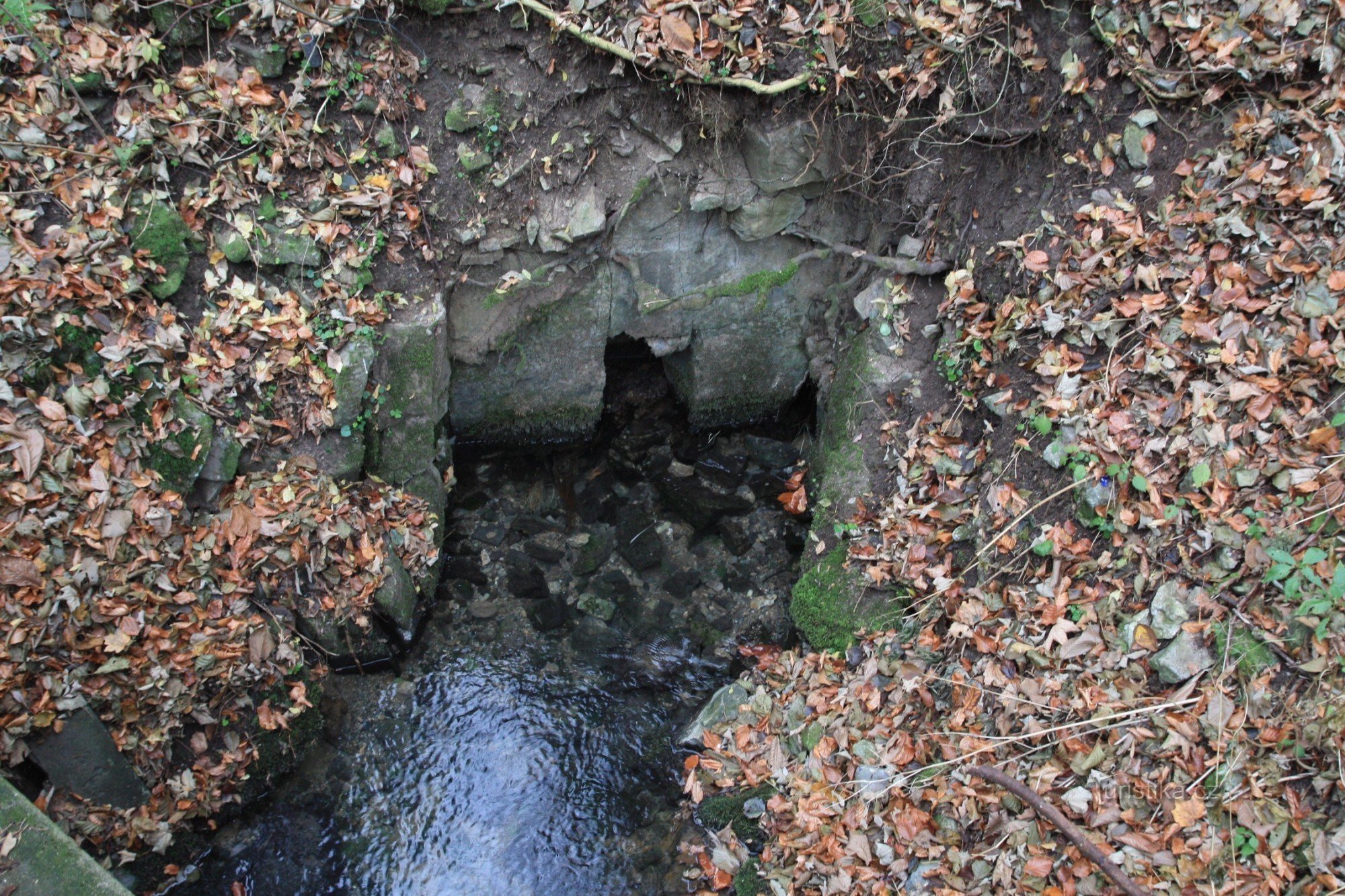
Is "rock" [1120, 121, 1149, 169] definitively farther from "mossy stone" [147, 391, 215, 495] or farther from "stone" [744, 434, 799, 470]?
"mossy stone" [147, 391, 215, 495]

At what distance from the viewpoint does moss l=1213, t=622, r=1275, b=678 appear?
9.98 feet

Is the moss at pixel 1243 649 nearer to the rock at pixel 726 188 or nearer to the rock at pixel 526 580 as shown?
the rock at pixel 726 188

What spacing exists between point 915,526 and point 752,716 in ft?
4.92

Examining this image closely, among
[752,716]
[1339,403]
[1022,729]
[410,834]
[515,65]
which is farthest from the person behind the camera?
[515,65]

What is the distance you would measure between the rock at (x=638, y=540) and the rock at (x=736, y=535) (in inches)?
19.2

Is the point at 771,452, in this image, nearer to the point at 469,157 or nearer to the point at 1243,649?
the point at 469,157

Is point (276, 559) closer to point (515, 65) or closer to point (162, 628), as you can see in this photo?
point (162, 628)

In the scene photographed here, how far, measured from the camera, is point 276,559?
455cm

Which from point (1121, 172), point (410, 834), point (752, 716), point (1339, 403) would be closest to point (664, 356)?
point (752, 716)

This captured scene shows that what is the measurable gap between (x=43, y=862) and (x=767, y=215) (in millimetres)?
5172

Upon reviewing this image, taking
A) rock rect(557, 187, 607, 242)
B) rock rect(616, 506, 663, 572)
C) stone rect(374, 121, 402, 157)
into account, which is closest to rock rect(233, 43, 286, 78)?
stone rect(374, 121, 402, 157)

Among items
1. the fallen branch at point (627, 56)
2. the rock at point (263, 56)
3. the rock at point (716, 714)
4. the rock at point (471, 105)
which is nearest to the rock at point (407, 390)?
the rock at point (471, 105)

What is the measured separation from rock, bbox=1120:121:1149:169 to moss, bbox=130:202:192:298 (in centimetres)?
514

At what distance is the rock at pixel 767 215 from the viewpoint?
5602 mm
